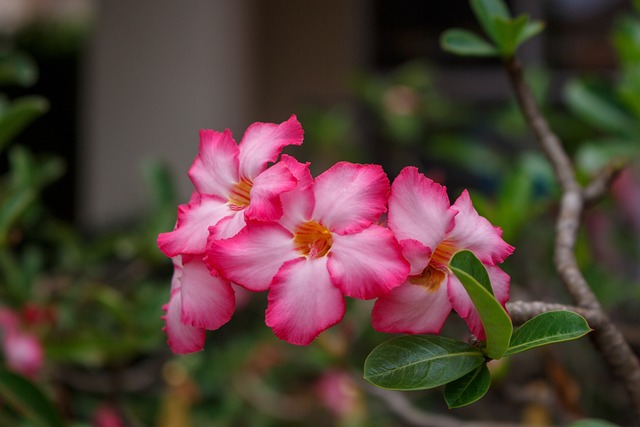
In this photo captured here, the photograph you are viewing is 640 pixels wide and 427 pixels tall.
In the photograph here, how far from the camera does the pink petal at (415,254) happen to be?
370 millimetres

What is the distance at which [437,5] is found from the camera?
3314 millimetres

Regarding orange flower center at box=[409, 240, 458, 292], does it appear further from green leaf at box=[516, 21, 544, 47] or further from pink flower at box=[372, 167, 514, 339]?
green leaf at box=[516, 21, 544, 47]

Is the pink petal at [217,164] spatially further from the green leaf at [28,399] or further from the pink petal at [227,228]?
the green leaf at [28,399]

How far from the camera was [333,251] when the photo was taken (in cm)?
37

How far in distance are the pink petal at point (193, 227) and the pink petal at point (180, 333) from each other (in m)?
0.04

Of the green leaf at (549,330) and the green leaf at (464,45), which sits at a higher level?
the green leaf at (464,45)

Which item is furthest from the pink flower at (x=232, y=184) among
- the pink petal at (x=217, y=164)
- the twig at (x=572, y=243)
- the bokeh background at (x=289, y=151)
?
the bokeh background at (x=289, y=151)

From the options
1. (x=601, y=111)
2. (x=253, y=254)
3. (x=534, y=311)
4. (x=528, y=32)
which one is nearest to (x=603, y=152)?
(x=601, y=111)

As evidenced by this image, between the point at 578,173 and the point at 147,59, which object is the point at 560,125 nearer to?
the point at 578,173

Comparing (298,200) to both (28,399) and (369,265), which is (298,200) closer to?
(369,265)

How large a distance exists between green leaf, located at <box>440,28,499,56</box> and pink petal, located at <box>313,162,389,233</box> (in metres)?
0.28

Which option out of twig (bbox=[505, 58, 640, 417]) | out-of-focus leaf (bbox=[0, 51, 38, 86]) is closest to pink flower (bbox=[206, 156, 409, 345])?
twig (bbox=[505, 58, 640, 417])

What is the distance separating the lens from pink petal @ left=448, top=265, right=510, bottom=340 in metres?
0.38

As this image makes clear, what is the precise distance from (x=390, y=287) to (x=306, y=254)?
56 millimetres
